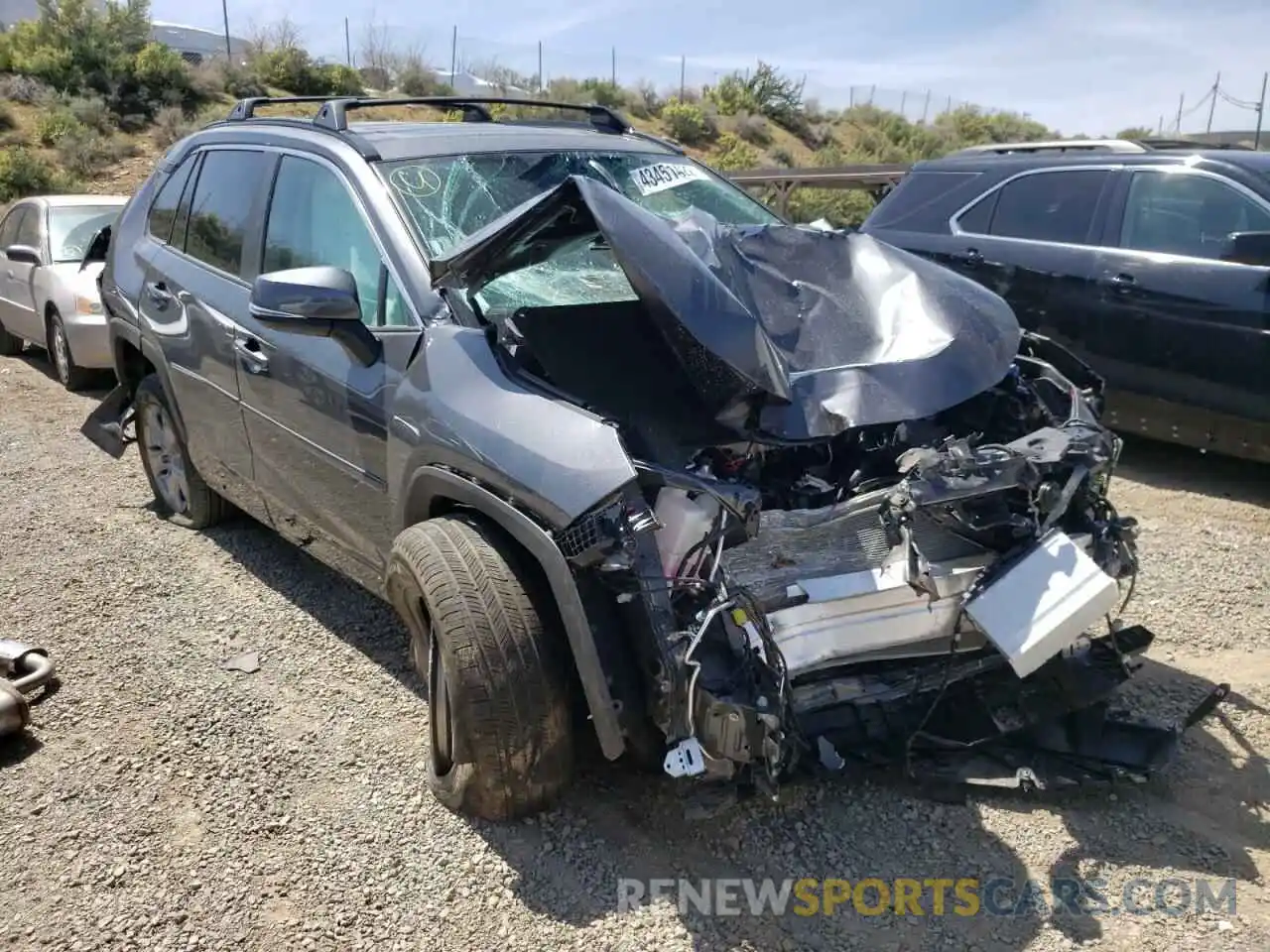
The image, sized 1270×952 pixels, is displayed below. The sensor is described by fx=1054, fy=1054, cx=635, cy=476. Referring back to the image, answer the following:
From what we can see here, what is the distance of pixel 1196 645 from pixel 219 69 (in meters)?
26.8

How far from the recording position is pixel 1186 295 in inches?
226

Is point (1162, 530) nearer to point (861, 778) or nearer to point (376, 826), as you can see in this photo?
point (861, 778)

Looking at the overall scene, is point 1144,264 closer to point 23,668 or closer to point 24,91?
point 23,668

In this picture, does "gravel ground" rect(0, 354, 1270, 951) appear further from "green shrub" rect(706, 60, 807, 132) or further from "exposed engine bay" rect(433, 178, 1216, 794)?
"green shrub" rect(706, 60, 807, 132)

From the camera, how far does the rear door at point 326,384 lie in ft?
10.9

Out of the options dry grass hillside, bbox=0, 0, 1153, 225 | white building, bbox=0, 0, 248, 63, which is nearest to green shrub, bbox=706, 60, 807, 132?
dry grass hillside, bbox=0, 0, 1153, 225

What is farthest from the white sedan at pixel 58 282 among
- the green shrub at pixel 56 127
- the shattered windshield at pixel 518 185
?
the green shrub at pixel 56 127

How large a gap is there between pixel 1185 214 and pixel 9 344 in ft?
32.8

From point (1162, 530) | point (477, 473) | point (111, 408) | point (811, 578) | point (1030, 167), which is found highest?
point (1030, 167)

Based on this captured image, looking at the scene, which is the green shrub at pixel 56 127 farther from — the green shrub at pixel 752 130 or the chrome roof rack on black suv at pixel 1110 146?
the chrome roof rack on black suv at pixel 1110 146

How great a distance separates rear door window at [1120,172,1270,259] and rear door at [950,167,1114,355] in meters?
0.22

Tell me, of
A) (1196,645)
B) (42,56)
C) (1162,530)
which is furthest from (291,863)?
(42,56)

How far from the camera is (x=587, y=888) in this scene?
279cm
